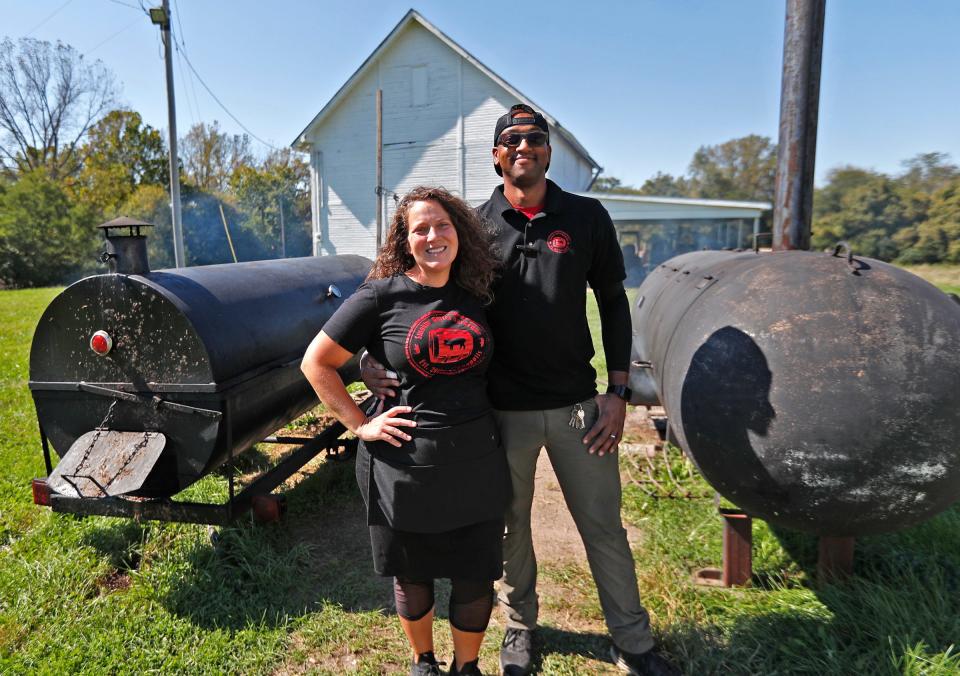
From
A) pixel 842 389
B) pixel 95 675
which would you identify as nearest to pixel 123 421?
pixel 95 675

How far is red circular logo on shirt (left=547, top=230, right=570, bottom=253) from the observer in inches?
94.7

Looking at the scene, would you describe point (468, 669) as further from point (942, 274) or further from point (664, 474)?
point (942, 274)

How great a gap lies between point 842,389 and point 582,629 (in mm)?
1748

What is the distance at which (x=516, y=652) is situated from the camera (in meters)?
2.72

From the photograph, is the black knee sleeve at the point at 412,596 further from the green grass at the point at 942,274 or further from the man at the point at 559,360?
the green grass at the point at 942,274

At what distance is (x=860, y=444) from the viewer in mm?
2053

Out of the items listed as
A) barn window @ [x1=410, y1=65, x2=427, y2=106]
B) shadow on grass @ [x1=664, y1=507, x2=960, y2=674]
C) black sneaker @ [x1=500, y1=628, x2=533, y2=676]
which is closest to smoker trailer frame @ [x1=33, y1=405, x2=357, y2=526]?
black sneaker @ [x1=500, y1=628, x2=533, y2=676]

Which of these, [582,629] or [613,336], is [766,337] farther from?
[582,629]

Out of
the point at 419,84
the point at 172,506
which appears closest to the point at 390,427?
the point at 172,506

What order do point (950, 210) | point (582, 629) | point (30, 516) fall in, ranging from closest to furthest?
1. point (582, 629)
2. point (30, 516)
3. point (950, 210)

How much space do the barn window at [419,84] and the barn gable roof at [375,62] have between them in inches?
45.0

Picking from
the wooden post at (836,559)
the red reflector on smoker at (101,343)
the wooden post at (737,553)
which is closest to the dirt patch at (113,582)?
the red reflector on smoker at (101,343)

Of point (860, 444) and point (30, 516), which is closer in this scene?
point (860, 444)

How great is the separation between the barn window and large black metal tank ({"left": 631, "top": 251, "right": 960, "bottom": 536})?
1870cm
